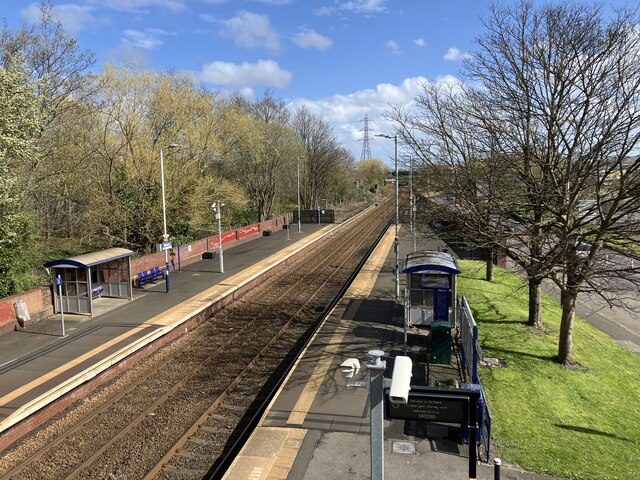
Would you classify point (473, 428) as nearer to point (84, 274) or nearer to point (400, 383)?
point (400, 383)

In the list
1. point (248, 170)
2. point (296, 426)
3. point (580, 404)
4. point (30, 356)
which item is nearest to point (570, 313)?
point (580, 404)

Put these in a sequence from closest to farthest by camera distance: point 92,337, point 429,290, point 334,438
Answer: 1. point 334,438
2. point 92,337
3. point 429,290

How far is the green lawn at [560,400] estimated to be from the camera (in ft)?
29.0

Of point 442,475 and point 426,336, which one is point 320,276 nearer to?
point 426,336

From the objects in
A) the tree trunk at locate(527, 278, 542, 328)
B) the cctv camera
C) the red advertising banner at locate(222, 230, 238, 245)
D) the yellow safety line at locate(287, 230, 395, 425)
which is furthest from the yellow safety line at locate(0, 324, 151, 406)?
the red advertising banner at locate(222, 230, 238, 245)

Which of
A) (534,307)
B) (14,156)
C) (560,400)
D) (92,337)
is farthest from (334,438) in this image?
(14,156)

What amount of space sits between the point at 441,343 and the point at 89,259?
1401 centimetres

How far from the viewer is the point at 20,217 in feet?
57.7

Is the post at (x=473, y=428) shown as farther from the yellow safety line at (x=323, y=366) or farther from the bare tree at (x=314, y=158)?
the bare tree at (x=314, y=158)

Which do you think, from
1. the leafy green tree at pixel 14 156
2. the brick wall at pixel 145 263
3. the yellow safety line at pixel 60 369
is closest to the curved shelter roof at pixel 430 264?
the yellow safety line at pixel 60 369

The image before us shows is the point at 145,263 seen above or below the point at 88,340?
above

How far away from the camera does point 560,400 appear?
1159 centimetres

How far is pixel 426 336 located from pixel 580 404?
5.22 m

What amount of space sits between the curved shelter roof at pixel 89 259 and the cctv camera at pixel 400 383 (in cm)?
1633
